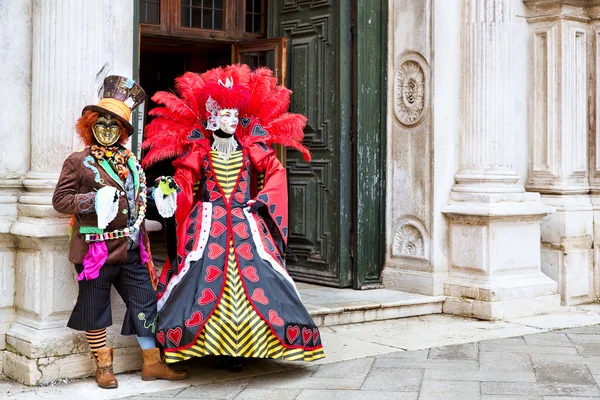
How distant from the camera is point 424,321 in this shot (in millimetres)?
7645

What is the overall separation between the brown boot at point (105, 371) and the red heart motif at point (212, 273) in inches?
29.2

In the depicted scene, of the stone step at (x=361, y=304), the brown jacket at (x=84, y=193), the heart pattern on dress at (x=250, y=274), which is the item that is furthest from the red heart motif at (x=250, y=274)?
the stone step at (x=361, y=304)

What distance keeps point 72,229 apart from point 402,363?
2.34 m

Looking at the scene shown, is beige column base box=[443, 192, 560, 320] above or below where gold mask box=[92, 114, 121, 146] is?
below

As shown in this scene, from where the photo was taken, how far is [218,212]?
5887 mm

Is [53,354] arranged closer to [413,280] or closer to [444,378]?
[444,378]

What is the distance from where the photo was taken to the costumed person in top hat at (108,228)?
5.28 meters

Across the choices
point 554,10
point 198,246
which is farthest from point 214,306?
point 554,10

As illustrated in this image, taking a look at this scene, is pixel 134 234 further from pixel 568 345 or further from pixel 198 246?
pixel 568 345

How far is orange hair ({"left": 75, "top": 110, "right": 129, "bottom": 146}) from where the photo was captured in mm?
5332

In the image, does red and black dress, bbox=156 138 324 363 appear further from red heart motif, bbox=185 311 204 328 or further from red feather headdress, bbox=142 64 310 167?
red feather headdress, bbox=142 64 310 167

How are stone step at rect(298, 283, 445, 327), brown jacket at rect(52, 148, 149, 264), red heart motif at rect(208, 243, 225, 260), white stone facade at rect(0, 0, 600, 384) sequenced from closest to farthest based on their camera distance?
1. brown jacket at rect(52, 148, 149, 264)
2. red heart motif at rect(208, 243, 225, 260)
3. stone step at rect(298, 283, 445, 327)
4. white stone facade at rect(0, 0, 600, 384)

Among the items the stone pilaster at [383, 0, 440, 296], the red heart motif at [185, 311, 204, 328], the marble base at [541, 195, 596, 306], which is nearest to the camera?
the red heart motif at [185, 311, 204, 328]

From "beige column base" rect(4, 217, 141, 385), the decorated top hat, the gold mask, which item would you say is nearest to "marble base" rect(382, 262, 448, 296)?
"beige column base" rect(4, 217, 141, 385)
